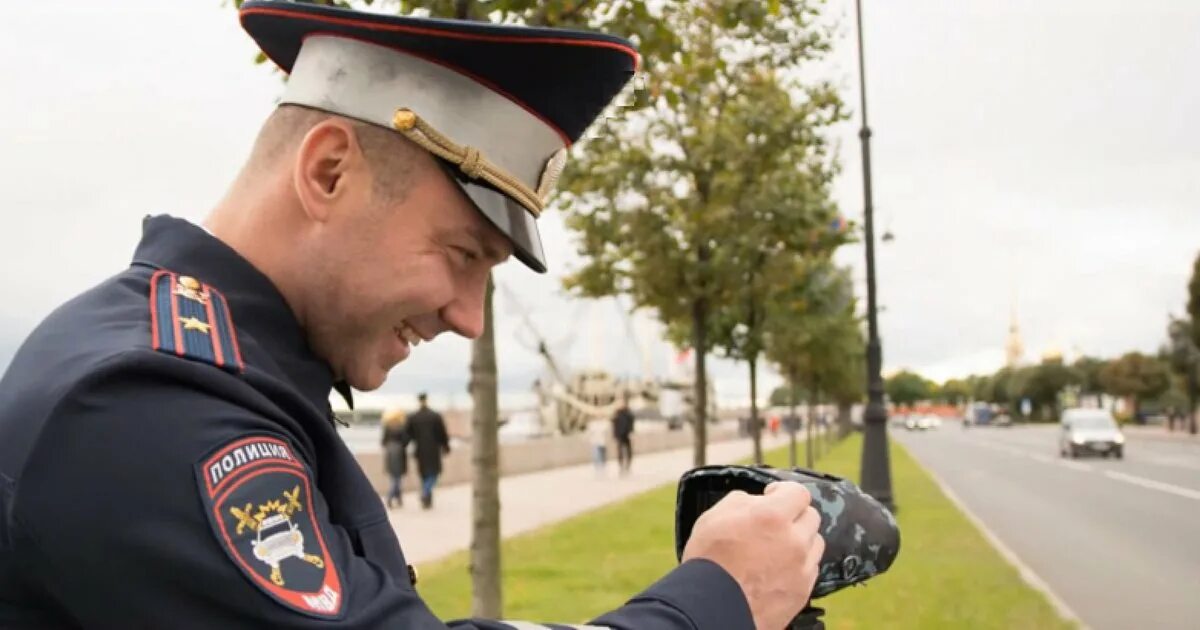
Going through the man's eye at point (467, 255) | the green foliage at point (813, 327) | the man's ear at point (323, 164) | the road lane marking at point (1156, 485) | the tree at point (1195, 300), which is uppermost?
the tree at point (1195, 300)

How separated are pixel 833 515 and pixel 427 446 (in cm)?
1734

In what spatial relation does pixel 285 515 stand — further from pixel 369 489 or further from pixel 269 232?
pixel 269 232

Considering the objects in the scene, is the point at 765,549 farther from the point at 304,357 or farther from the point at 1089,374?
the point at 1089,374

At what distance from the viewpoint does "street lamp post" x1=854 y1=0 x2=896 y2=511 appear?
18.3 m

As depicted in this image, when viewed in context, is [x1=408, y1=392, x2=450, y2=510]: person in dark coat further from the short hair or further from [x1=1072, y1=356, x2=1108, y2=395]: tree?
[x1=1072, y1=356, x2=1108, y2=395]: tree

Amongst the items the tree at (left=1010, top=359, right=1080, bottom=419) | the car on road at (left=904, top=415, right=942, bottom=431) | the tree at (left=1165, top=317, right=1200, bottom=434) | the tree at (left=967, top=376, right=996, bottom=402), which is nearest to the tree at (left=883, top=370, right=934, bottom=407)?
the tree at (left=967, top=376, right=996, bottom=402)

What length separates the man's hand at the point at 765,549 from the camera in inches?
57.4

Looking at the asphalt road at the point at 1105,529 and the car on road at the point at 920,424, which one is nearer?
the asphalt road at the point at 1105,529

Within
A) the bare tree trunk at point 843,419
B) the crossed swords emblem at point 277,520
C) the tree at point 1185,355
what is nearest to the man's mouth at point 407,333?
the crossed swords emblem at point 277,520

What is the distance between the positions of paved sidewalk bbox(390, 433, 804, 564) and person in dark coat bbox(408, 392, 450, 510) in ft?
1.12

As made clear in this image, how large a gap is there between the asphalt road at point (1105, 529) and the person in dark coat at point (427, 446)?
6691 millimetres

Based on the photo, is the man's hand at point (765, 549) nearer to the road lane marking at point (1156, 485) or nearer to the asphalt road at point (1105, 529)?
the asphalt road at point (1105, 529)

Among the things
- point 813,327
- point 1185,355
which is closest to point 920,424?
point 1185,355

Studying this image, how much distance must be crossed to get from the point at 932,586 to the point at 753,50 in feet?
26.7
